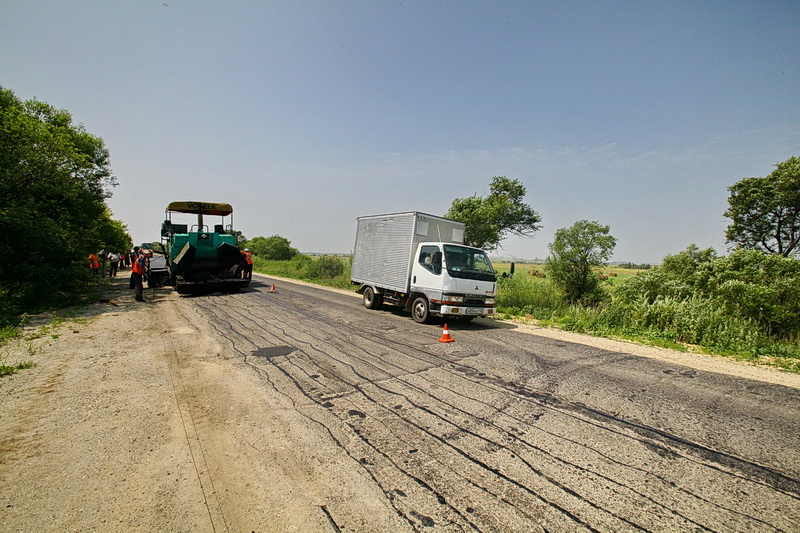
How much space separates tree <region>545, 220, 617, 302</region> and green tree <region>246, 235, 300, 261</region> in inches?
1881

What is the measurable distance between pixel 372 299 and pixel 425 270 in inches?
113

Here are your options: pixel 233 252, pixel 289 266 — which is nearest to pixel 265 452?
pixel 233 252

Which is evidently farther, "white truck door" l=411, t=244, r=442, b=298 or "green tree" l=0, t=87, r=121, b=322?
"green tree" l=0, t=87, r=121, b=322

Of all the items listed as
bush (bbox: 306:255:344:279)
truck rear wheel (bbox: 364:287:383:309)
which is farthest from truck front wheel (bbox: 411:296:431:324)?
bush (bbox: 306:255:344:279)

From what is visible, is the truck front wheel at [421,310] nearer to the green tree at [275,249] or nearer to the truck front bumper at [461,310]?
the truck front bumper at [461,310]

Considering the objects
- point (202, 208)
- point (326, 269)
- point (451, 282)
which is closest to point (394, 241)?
point (451, 282)

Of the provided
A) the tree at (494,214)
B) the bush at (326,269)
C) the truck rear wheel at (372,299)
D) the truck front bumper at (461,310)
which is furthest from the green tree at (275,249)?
the truck front bumper at (461,310)

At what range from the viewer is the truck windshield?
30.0ft

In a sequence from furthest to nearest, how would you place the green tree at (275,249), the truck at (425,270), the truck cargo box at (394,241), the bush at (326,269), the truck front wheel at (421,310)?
the green tree at (275,249) → the bush at (326,269) → the truck cargo box at (394,241) → the truck front wheel at (421,310) → the truck at (425,270)

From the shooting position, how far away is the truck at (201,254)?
44.4ft

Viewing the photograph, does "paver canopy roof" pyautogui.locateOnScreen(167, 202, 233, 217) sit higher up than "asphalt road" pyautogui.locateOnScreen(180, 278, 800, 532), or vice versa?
"paver canopy roof" pyautogui.locateOnScreen(167, 202, 233, 217)

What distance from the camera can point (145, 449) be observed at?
313 cm

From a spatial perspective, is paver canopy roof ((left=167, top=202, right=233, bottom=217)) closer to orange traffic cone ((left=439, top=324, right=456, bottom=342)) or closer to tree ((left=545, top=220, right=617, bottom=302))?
orange traffic cone ((left=439, top=324, right=456, bottom=342))

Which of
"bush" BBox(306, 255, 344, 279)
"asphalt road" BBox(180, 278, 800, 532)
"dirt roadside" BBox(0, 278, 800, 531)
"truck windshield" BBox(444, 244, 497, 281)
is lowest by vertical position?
"dirt roadside" BBox(0, 278, 800, 531)
